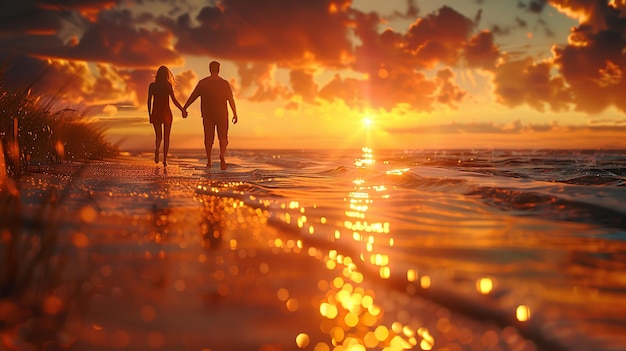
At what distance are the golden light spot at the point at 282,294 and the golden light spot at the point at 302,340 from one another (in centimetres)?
31

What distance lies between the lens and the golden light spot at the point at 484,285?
174 cm

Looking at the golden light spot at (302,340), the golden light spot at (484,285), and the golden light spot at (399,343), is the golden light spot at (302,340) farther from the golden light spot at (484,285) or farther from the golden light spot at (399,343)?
the golden light spot at (484,285)

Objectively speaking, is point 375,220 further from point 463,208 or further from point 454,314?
point 454,314

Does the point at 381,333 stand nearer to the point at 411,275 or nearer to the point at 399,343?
the point at 399,343

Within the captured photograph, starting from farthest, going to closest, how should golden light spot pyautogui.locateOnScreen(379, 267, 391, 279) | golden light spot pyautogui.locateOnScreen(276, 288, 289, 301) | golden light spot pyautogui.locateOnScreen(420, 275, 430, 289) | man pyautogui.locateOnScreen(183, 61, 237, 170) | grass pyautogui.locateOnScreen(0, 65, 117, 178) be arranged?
1. man pyautogui.locateOnScreen(183, 61, 237, 170)
2. grass pyautogui.locateOnScreen(0, 65, 117, 178)
3. golden light spot pyautogui.locateOnScreen(379, 267, 391, 279)
4. golden light spot pyautogui.locateOnScreen(420, 275, 430, 289)
5. golden light spot pyautogui.locateOnScreen(276, 288, 289, 301)

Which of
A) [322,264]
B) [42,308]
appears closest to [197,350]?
[42,308]

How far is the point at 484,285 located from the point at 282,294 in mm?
769

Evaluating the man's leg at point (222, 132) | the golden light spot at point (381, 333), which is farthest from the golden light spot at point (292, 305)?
the man's leg at point (222, 132)

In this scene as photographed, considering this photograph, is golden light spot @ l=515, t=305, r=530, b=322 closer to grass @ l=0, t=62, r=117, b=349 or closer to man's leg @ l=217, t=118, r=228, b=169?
grass @ l=0, t=62, r=117, b=349

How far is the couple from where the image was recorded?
11859 mm

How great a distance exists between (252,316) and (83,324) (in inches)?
18.5

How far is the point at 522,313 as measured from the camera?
59.6 inches

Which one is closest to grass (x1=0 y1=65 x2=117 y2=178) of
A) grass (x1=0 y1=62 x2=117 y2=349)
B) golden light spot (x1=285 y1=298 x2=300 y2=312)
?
grass (x1=0 y1=62 x2=117 y2=349)

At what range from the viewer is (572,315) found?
154cm
